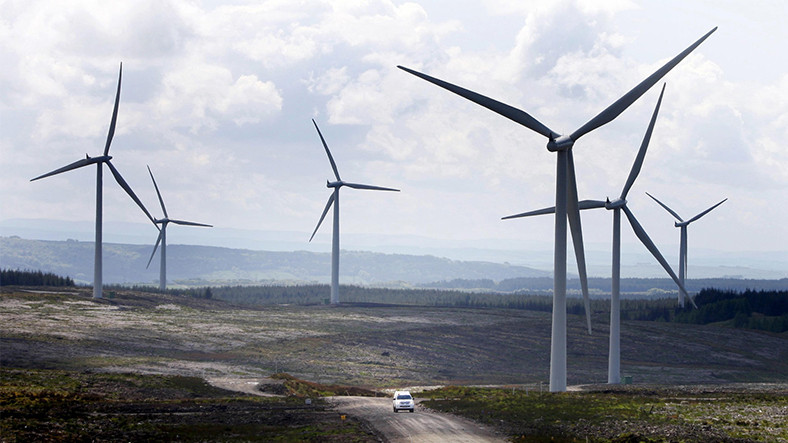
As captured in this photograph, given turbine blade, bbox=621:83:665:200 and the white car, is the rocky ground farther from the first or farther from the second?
turbine blade, bbox=621:83:665:200

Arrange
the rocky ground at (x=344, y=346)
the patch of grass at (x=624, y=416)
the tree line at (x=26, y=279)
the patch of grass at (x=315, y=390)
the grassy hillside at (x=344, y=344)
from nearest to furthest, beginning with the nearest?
the patch of grass at (x=624, y=416)
the patch of grass at (x=315, y=390)
the rocky ground at (x=344, y=346)
the grassy hillside at (x=344, y=344)
the tree line at (x=26, y=279)

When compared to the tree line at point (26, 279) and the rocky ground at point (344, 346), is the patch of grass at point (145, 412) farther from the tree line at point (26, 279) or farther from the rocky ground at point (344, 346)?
the tree line at point (26, 279)

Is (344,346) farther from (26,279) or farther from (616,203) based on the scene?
(26,279)

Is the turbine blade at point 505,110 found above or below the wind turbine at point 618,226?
above

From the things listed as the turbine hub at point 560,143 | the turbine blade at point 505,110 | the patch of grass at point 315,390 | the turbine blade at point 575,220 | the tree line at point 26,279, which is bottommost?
the patch of grass at point 315,390

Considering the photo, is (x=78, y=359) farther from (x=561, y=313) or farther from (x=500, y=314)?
(x=500, y=314)

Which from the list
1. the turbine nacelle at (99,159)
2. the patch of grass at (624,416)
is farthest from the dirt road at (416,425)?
the turbine nacelle at (99,159)

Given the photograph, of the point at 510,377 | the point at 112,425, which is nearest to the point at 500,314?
the point at 510,377

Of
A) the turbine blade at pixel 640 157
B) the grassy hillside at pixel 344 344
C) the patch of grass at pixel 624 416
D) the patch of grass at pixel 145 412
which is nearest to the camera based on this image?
the patch of grass at pixel 145 412

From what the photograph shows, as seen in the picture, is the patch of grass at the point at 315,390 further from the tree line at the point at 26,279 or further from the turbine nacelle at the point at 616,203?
the tree line at the point at 26,279

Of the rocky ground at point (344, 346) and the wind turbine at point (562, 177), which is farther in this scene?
the rocky ground at point (344, 346)
